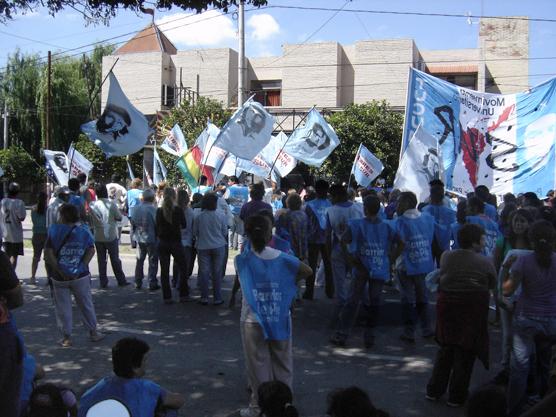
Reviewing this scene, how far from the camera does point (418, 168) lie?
10.3 metres

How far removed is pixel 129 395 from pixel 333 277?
5076 millimetres

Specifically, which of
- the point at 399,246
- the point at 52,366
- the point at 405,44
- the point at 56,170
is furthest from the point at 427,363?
the point at 405,44

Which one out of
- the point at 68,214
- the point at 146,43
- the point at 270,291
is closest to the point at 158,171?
the point at 68,214

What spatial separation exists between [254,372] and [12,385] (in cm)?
187

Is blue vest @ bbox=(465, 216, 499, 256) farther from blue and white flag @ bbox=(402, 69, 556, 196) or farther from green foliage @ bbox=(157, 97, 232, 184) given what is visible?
green foliage @ bbox=(157, 97, 232, 184)

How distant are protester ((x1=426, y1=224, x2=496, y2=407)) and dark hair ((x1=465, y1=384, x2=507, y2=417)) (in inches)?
79.2

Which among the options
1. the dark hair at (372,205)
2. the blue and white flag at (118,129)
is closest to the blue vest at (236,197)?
the blue and white flag at (118,129)

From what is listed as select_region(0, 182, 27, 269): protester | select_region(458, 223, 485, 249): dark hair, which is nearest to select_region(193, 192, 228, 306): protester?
select_region(0, 182, 27, 269): protester

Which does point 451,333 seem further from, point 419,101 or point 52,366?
point 419,101

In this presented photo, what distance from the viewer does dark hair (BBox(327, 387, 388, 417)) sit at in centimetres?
286

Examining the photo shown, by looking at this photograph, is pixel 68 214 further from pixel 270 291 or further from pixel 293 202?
pixel 293 202

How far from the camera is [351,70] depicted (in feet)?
112

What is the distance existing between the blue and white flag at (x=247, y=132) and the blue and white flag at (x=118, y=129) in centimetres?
148

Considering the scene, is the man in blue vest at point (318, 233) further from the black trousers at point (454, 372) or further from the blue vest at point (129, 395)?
the blue vest at point (129, 395)
